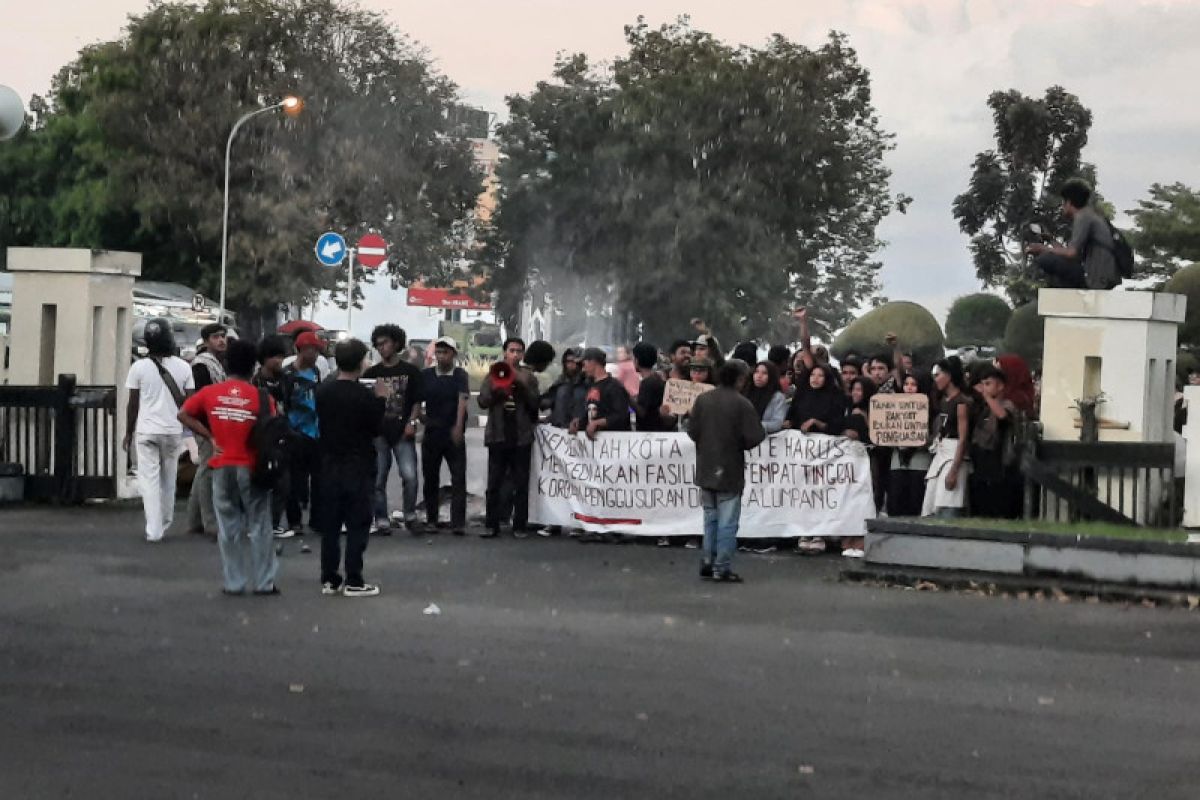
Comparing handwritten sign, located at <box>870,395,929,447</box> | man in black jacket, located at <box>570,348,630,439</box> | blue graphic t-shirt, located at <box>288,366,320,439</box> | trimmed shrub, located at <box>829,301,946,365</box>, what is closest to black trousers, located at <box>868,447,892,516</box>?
handwritten sign, located at <box>870,395,929,447</box>

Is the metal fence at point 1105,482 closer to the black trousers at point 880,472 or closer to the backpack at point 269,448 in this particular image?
the black trousers at point 880,472

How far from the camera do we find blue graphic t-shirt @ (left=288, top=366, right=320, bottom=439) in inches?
765

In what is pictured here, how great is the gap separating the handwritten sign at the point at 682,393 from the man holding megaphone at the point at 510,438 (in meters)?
1.30

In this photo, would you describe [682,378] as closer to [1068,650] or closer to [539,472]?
[539,472]

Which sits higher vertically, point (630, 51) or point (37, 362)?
point (630, 51)

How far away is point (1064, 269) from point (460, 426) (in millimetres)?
5341

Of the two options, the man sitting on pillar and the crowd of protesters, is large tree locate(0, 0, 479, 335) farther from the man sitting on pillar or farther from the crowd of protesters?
the man sitting on pillar

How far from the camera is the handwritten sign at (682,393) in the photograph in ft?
69.2

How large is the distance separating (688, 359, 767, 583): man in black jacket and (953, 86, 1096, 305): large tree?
2320 inches

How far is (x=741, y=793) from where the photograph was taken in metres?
8.67

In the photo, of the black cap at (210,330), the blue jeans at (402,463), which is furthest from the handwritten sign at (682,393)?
the black cap at (210,330)

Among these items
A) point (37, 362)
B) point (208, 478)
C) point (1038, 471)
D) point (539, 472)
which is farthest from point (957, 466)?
point (37, 362)

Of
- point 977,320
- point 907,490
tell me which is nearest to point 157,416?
point 907,490

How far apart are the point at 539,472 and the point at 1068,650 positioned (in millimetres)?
9024
